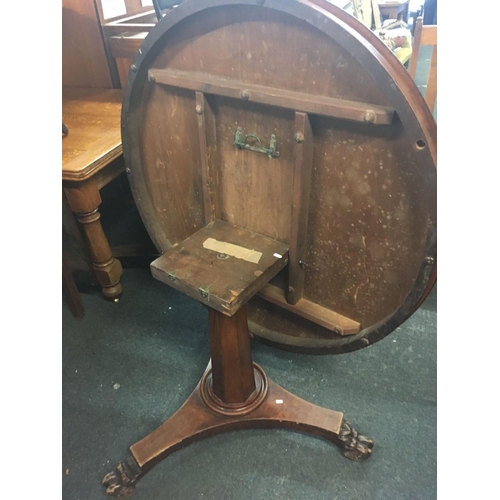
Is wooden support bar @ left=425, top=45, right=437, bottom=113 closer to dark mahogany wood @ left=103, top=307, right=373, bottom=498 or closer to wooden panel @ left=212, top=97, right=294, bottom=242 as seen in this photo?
wooden panel @ left=212, top=97, right=294, bottom=242

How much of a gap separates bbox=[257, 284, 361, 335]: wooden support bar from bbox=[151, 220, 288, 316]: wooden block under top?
0.15 m

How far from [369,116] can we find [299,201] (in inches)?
10.1

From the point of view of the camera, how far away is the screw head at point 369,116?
2.49 feet

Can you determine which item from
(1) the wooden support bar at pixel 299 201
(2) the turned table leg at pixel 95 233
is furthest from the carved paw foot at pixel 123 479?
(2) the turned table leg at pixel 95 233

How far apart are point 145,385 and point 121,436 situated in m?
0.19

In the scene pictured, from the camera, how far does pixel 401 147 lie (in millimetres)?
808

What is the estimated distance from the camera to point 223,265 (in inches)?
40.9

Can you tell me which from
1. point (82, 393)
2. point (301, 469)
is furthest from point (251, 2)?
point (82, 393)

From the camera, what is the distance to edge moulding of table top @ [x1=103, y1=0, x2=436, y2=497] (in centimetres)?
79

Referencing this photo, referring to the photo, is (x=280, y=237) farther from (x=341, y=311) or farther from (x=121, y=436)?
(x=121, y=436)

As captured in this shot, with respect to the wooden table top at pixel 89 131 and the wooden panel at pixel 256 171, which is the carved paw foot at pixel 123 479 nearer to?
the wooden panel at pixel 256 171

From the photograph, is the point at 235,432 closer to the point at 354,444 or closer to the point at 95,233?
the point at 354,444

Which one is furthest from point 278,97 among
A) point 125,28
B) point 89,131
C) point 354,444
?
point 125,28

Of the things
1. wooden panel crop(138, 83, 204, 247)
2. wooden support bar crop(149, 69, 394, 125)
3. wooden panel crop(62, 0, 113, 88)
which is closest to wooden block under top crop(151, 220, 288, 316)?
wooden panel crop(138, 83, 204, 247)
